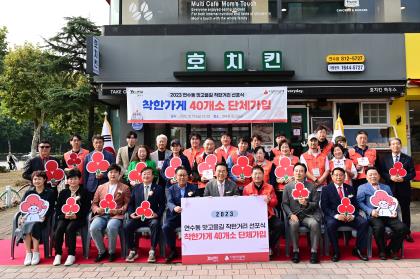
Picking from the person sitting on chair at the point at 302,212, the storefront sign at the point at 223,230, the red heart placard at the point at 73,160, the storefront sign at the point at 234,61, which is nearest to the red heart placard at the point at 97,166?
the red heart placard at the point at 73,160

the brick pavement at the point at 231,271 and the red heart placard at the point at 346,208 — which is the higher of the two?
the red heart placard at the point at 346,208

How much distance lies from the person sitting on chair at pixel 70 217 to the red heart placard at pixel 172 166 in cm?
134

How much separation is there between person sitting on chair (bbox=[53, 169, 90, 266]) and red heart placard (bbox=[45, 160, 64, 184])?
0.43 metres

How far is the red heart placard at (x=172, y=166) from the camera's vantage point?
6.39 metres

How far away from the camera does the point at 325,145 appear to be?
6.79 m

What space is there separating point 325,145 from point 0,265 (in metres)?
5.50

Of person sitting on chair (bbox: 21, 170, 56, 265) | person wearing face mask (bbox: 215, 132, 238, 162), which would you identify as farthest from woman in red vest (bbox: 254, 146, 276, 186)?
person sitting on chair (bbox: 21, 170, 56, 265)

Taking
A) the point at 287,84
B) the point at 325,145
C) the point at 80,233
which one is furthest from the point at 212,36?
the point at 80,233

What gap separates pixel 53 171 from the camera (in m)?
6.63

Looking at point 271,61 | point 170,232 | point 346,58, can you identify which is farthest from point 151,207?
point 346,58

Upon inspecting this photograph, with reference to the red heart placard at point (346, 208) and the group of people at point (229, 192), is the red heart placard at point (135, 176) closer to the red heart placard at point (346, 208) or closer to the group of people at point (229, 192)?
the group of people at point (229, 192)

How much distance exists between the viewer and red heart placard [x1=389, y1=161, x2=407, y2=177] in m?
6.47

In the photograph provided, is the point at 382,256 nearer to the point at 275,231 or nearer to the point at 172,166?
the point at 275,231

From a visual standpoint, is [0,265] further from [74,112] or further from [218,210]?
[74,112]
